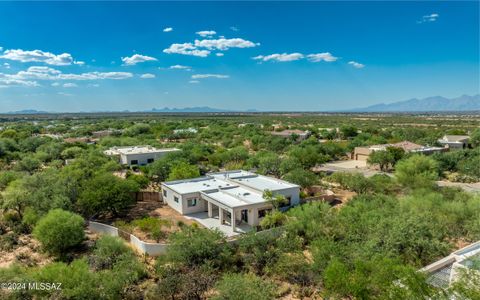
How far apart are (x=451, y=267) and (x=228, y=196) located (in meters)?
18.5

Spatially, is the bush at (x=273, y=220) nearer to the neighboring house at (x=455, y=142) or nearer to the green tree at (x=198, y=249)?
the green tree at (x=198, y=249)

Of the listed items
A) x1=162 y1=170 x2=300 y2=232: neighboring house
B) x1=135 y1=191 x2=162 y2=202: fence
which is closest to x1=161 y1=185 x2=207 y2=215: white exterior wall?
x1=162 y1=170 x2=300 y2=232: neighboring house

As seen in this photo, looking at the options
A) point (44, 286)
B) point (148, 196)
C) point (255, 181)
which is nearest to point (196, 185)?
point (148, 196)

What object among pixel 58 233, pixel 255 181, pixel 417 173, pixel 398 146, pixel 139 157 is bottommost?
pixel 58 233

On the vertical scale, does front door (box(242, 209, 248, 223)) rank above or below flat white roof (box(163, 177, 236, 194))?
below

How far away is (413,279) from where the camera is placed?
12367mm

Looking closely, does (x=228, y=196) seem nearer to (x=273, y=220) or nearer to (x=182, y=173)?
(x=273, y=220)

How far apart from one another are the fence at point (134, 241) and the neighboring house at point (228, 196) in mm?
6293

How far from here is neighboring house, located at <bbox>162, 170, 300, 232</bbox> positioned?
27.5m

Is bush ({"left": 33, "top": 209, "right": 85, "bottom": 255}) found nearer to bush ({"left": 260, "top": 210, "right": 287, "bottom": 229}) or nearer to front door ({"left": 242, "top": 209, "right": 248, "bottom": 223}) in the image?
front door ({"left": 242, "top": 209, "right": 248, "bottom": 223})

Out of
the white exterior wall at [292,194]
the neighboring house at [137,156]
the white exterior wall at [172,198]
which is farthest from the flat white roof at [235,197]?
the neighboring house at [137,156]

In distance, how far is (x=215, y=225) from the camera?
2797cm

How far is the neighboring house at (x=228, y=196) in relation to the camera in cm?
2755

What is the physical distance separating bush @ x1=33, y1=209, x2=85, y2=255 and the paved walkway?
9.69m
